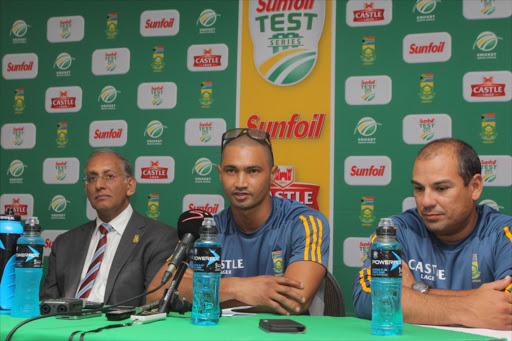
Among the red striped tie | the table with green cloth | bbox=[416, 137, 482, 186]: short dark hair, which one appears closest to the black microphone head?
the table with green cloth

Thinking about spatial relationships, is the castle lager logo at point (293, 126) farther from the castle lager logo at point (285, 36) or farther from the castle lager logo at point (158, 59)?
the castle lager logo at point (158, 59)

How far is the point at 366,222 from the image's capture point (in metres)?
3.25

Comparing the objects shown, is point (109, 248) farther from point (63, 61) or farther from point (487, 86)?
point (487, 86)

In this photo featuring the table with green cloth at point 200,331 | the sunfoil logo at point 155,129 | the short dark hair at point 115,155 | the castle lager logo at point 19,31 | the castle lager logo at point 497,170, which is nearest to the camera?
the table with green cloth at point 200,331

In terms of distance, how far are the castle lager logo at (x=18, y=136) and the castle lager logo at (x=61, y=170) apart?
22 cm

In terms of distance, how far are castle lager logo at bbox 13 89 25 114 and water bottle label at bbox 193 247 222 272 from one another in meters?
3.06

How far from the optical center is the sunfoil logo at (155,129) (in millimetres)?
Result: 3666

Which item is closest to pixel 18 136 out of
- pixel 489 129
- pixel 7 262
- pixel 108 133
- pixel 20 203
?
pixel 20 203

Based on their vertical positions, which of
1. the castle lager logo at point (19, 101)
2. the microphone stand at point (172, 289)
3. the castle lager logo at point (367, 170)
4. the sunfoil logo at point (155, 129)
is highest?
the castle lager logo at point (19, 101)

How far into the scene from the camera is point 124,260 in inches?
116

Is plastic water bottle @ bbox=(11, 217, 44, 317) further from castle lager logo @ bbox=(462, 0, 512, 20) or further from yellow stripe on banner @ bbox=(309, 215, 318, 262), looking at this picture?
castle lager logo @ bbox=(462, 0, 512, 20)

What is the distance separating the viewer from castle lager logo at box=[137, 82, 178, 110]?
3670 mm

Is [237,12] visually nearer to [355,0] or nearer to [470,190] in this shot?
[355,0]

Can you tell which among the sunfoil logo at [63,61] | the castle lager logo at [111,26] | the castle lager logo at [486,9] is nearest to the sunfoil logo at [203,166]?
the castle lager logo at [111,26]
